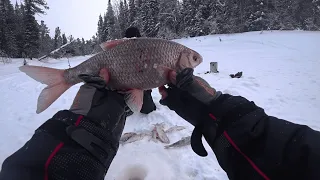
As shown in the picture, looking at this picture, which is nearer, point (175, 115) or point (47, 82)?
point (47, 82)

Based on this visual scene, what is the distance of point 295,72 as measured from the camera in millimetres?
9328

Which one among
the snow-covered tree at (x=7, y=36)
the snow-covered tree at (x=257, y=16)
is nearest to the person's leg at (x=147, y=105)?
the snow-covered tree at (x=7, y=36)

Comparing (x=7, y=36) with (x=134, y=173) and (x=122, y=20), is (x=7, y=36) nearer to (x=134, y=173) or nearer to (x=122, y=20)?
(x=122, y=20)

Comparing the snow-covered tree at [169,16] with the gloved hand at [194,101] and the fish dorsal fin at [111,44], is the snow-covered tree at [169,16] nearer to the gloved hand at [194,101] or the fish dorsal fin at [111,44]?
the fish dorsal fin at [111,44]

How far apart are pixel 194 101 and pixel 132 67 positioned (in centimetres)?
63

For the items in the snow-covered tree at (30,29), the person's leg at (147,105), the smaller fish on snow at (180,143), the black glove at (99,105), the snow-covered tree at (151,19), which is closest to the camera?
the black glove at (99,105)

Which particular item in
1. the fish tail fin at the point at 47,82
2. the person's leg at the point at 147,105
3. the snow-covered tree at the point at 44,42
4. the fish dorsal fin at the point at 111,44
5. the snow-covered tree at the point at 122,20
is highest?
the snow-covered tree at the point at 122,20

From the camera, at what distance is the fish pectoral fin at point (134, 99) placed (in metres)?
2.11

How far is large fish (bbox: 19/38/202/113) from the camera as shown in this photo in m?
2.04

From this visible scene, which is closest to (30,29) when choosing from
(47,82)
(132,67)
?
(47,82)

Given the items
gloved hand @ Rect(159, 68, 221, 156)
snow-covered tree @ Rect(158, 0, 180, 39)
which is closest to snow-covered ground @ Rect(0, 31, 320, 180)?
gloved hand @ Rect(159, 68, 221, 156)

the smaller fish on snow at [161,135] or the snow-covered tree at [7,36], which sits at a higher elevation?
→ the snow-covered tree at [7,36]

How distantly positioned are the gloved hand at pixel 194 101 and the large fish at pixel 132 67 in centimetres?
15

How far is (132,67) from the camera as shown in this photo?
204 cm
